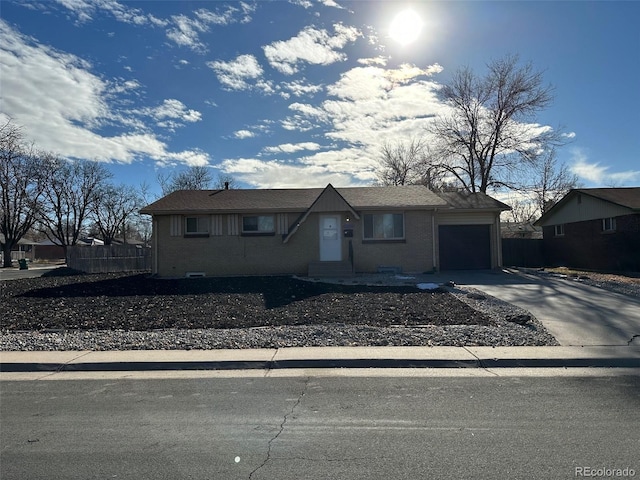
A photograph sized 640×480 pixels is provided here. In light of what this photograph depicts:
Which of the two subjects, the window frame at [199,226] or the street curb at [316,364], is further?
the window frame at [199,226]

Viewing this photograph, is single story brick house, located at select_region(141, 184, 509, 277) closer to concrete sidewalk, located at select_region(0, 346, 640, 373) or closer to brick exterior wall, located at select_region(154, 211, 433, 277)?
brick exterior wall, located at select_region(154, 211, 433, 277)

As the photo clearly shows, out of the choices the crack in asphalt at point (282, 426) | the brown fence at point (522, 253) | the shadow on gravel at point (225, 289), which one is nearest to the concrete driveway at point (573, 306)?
the shadow on gravel at point (225, 289)

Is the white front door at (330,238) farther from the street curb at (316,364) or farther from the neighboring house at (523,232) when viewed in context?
the neighboring house at (523,232)

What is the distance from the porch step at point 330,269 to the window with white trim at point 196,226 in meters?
5.01

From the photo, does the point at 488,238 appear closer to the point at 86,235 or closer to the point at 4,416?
the point at 4,416

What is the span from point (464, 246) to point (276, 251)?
9059 millimetres

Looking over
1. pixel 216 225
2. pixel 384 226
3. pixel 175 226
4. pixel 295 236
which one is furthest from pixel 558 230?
pixel 175 226

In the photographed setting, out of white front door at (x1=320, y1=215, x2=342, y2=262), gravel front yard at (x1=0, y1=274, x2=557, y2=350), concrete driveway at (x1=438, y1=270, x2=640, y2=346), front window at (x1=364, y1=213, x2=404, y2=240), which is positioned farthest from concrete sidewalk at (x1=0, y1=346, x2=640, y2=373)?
front window at (x1=364, y1=213, x2=404, y2=240)

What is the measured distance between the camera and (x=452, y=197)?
23.3m

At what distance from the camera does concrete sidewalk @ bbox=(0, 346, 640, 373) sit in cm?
689

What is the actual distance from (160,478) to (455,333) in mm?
6319

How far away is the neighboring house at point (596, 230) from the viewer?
21.0 meters

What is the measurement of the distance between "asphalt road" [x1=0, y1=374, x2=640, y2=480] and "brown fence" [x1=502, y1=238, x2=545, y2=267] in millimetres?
21971

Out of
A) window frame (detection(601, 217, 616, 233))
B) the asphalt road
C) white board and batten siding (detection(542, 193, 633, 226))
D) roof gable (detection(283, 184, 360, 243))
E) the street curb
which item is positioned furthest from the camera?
window frame (detection(601, 217, 616, 233))
